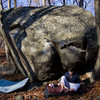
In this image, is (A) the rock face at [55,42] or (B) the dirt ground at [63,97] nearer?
(B) the dirt ground at [63,97]

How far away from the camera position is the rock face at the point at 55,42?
625cm

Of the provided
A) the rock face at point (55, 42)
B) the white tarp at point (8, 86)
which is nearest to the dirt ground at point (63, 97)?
the white tarp at point (8, 86)

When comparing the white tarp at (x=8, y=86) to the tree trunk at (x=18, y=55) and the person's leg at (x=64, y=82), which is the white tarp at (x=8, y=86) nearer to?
the tree trunk at (x=18, y=55)

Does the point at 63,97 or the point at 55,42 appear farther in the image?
the point at 55,42

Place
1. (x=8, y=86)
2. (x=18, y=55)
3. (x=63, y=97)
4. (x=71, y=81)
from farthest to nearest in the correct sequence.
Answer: (x=18, y=55), (x=8, y=86), (x=71, y=81), (x=63, y=97)

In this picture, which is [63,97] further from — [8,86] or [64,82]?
[8,86]

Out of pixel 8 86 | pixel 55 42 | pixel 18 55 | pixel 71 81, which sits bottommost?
pixel 8 86

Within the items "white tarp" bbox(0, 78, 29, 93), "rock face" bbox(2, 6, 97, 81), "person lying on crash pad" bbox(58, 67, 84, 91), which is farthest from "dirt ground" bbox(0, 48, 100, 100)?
"rock face" bbox(2, 6, 97, 81)

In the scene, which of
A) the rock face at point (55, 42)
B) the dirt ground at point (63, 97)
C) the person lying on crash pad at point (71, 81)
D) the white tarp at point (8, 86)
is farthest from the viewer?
the rock face at point (55, 42)

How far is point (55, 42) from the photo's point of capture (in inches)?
247

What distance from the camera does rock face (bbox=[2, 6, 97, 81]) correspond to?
6254 millimetres

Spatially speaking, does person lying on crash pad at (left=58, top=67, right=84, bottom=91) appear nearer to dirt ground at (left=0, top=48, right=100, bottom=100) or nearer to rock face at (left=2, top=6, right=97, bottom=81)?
dirt ground at (left=0, top=48, right=100, bottom=100)

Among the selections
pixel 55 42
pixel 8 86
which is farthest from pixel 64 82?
pixel 8 86

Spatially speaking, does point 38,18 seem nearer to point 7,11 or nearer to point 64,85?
point 7,11
